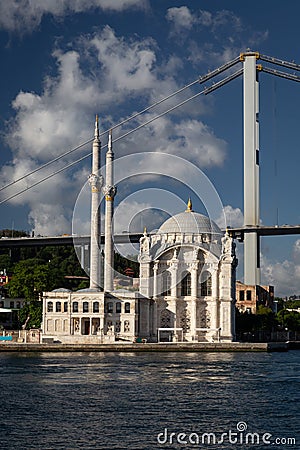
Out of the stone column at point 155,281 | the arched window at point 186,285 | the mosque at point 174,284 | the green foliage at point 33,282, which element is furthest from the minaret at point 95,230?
the arched window at point 186,285

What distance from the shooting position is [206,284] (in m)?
68.1

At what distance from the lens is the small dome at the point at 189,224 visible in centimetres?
7044

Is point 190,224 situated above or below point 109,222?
above

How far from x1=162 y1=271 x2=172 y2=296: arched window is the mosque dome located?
414 centimetres

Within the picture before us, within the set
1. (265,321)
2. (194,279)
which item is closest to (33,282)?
(194,279)

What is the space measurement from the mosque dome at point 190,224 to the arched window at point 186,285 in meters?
4.04

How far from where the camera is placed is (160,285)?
223 ft

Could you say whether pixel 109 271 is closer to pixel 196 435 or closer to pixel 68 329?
pixel 68 329

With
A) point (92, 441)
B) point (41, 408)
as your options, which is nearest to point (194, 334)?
point (41, 408)

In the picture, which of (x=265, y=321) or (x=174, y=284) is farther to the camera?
(x=265, y=321)

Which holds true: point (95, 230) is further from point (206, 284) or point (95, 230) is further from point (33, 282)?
point (206, 284)

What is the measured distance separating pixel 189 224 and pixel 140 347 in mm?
14631

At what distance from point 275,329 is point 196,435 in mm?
58049

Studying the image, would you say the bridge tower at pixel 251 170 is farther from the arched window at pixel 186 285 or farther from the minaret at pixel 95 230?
the minaret at pixel 95 230
